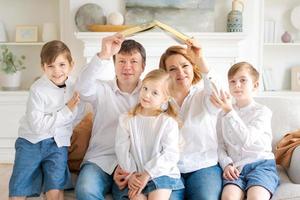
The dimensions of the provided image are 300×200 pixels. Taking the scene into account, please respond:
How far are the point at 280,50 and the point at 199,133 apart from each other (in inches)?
126

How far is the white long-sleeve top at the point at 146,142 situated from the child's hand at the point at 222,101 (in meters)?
0.23

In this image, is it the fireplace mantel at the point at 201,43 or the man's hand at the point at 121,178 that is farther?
the fireplace mantel at the point at 201,43

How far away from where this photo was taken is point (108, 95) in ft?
7.95

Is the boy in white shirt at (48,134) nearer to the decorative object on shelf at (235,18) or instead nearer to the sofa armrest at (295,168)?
the sofa armrest at (295,168)

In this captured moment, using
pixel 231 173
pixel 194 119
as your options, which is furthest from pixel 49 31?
pixel 231 173

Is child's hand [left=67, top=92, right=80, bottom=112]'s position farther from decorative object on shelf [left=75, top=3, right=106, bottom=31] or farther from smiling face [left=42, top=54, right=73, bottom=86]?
decorative object on shelf [left=75, top=3, right=106, bottom=31]

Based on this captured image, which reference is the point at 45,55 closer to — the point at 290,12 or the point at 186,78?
the point at 186,78

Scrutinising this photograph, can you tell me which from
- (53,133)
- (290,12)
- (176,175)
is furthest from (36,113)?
(290,12)

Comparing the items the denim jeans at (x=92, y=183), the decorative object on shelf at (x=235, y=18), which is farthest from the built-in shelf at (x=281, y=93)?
the denim jeans at (x=92, y=183)

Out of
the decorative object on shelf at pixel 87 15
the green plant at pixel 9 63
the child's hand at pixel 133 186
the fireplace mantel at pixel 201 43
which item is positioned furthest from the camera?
the green plant at pixel 9 63

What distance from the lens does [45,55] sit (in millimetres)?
2371

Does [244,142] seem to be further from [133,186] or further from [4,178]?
[4,178]

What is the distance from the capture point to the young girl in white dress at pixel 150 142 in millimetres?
2092

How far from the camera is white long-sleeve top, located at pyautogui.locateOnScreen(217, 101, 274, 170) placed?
2232mm
